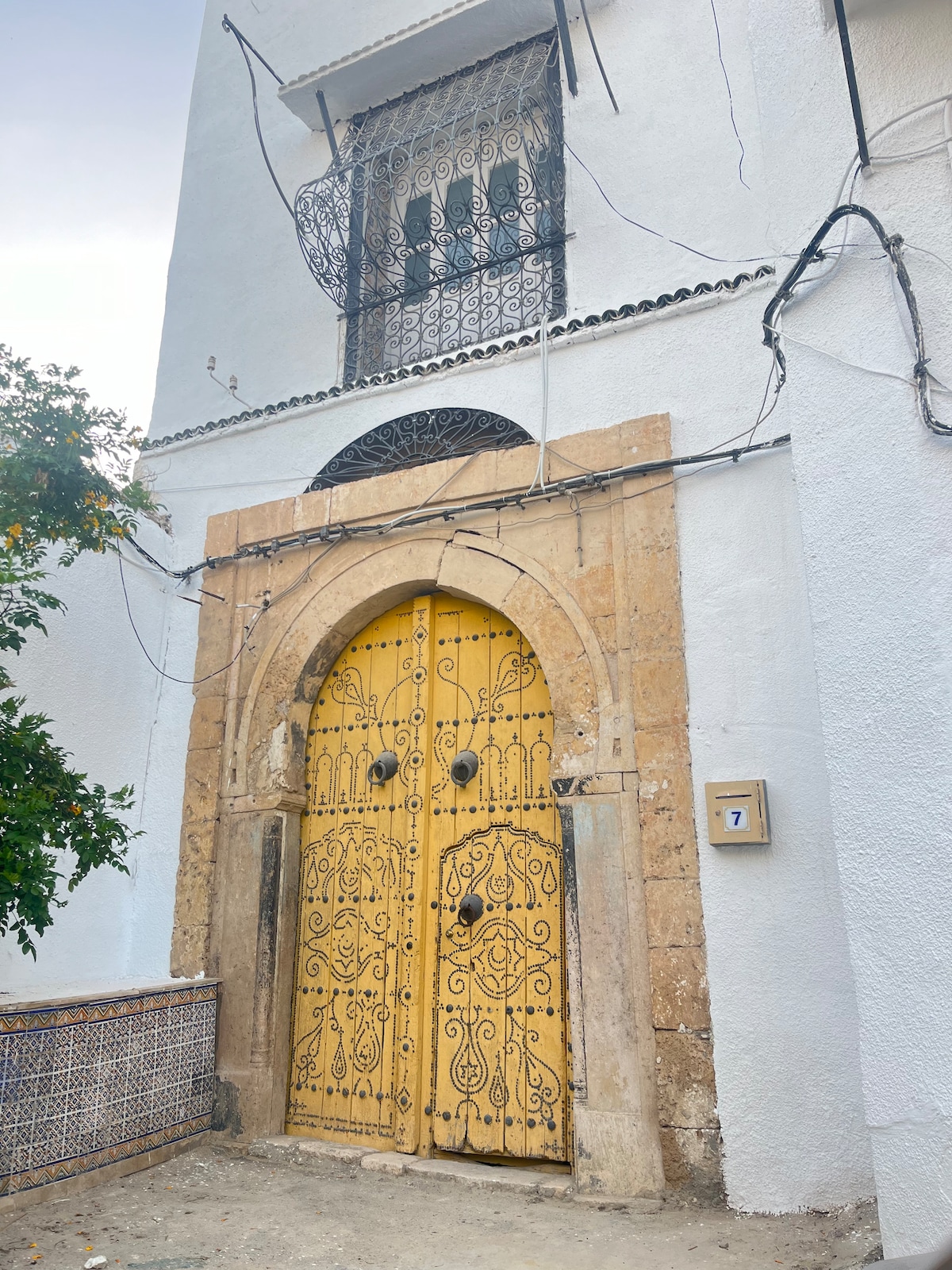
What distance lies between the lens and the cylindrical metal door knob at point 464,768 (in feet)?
13.5

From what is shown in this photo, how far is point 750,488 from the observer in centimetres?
374

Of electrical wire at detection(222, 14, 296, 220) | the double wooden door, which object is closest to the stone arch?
the double wooden door

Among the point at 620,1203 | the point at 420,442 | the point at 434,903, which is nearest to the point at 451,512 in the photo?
the point at 420,442

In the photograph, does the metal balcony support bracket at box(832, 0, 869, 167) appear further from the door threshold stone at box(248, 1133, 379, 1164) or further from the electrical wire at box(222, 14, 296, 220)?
the door threshold stone at box(248, 1133, 379, 1164)

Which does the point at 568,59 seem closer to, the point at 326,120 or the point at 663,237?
the point at 663,237

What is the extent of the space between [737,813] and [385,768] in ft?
5.16

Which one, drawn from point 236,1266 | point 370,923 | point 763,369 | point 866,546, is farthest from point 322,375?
point 236,1266

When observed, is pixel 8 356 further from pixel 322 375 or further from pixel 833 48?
pixel 833 48

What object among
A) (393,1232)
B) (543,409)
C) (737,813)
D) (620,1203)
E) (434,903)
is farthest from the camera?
(543,409)

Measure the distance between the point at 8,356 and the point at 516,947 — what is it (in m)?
3.00

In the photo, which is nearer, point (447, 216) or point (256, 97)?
point (447, 216)

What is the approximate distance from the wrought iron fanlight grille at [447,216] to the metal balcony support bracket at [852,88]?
6.27ft

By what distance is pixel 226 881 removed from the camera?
440 cm

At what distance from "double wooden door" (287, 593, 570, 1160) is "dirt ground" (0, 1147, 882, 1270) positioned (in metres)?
0.38
